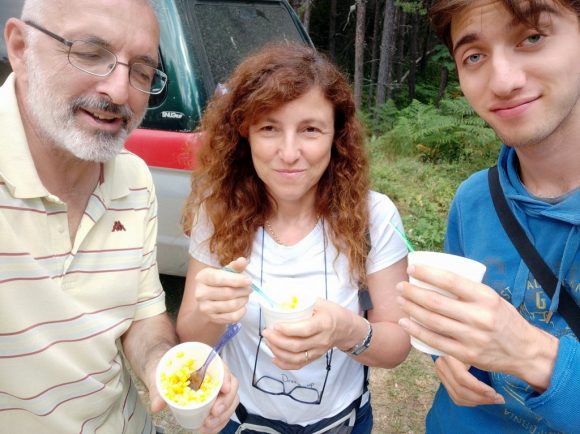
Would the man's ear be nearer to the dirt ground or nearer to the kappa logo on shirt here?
the kappa logo on shirt

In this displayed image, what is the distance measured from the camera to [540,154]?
1.38 meters

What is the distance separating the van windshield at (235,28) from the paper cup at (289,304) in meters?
1.82

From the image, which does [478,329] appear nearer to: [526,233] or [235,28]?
[526,233]

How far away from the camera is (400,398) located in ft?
9.81

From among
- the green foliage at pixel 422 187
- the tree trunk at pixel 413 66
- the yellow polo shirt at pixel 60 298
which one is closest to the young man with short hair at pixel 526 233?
the yellow polo shirt at pixel 60 298

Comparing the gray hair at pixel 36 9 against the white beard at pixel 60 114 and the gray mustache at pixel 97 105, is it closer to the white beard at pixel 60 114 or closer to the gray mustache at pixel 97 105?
the white beard at pixel 60 114

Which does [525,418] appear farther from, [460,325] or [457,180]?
[457,180]

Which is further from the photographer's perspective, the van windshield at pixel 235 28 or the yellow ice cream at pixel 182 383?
the van windshield at pixel 235 28

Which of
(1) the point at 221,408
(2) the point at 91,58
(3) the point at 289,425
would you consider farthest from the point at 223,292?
(2) the point at 91,58

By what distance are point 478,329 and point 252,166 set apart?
48.6 inches

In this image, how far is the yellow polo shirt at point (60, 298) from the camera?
134 cm

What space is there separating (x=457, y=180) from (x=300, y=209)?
4.65 meters

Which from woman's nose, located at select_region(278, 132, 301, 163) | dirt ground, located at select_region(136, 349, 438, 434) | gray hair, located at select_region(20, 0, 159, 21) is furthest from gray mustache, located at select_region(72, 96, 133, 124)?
dirt ground, located at select_region(136, 349, 438, 434)

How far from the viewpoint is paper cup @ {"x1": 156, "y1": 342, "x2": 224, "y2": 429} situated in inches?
51.0
